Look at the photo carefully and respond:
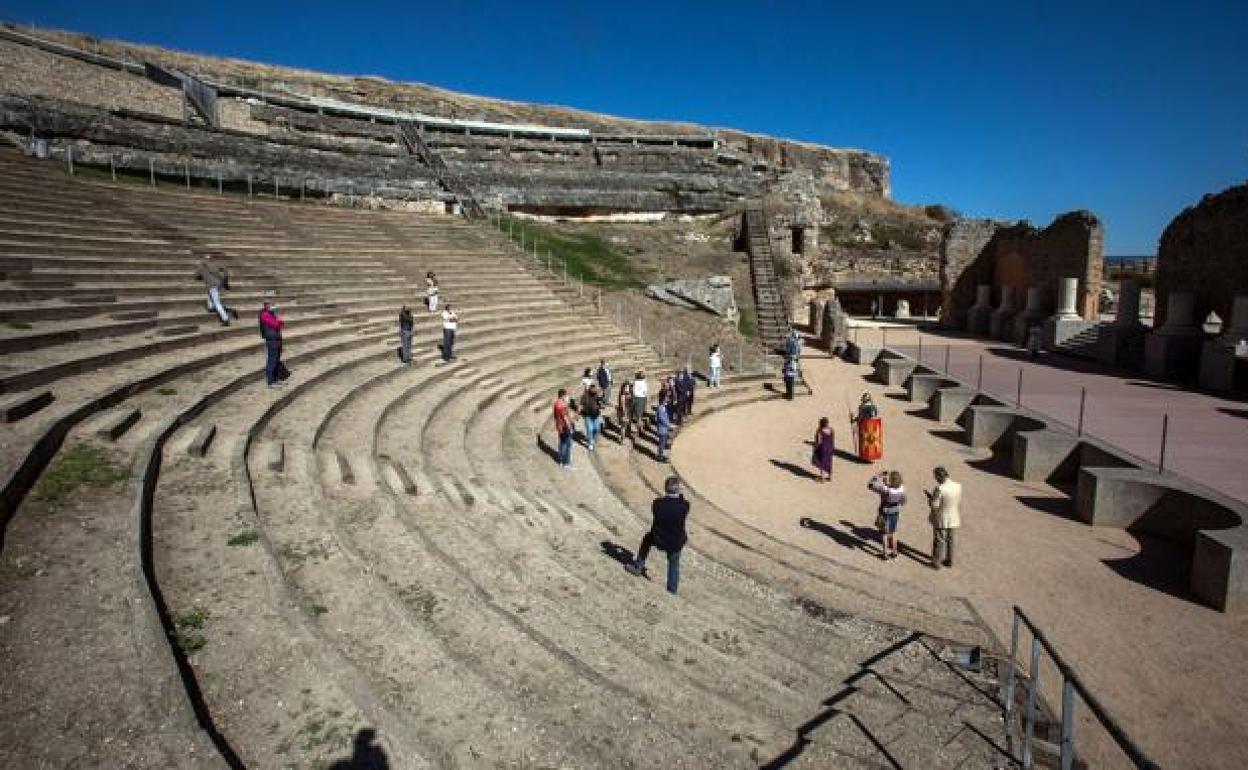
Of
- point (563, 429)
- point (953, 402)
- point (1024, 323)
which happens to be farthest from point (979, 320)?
point (563, 429)

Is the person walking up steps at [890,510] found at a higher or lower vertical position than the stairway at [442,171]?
lower

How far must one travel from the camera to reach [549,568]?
6.39m

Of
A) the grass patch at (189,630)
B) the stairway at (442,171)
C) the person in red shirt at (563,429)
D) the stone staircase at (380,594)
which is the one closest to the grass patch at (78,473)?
the stone staircase at (380,594)

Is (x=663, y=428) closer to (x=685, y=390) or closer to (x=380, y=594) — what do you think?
(x=685, y=390)

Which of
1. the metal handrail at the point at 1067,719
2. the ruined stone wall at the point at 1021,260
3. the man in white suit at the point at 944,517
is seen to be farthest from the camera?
the ruined stone wall at the point at 1021,260

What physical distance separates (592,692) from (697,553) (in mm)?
4007

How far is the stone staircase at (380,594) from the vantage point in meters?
3.36

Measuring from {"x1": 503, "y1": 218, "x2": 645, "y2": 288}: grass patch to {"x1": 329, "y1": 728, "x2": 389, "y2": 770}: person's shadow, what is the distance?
21.0m

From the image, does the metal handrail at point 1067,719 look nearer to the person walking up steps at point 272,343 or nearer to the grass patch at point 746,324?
the person walking up steps at point 272,343

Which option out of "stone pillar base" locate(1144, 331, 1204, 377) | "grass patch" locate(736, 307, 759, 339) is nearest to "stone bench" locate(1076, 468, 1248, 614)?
"stone pillar base" locate(1144, 331, 1204, 377)

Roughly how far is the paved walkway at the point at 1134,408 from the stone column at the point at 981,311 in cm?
750

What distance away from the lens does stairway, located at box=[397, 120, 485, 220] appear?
92.7ft

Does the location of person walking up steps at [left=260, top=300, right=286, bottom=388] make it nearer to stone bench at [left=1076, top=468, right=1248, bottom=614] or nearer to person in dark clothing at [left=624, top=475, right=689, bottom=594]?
person in dark clothing at [left=624, top=475, right=689, bottom=594]

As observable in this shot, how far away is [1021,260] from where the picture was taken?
28.2 meters
